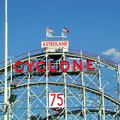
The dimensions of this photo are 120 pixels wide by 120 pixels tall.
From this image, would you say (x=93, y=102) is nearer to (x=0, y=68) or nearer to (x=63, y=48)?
(x=63, y=48)

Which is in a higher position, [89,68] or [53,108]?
[89,68]

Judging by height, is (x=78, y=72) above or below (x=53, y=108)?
above

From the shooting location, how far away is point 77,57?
192 ft

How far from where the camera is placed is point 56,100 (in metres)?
54.4

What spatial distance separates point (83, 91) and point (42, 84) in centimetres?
551

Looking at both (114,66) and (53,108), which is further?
(114,66)

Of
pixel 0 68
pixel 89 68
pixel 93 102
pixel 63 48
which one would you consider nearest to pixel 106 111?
pixel 93 102

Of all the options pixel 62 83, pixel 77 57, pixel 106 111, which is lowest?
pixel 106 111

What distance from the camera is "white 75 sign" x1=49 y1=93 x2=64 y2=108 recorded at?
178 ft

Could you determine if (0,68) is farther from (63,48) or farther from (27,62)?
(63,48)

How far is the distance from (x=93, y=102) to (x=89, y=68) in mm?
4585

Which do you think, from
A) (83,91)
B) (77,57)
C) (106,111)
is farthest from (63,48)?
(106,111)

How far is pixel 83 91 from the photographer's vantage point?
182 feet

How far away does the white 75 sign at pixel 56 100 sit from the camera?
178 feet
